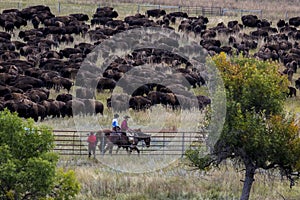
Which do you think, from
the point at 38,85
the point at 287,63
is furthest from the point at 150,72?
the point at 287,63

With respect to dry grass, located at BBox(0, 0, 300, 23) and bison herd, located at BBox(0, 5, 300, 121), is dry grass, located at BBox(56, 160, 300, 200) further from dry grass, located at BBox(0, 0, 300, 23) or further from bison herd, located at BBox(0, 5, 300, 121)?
dry grass, located at BBox(0, 0, 300, 23)

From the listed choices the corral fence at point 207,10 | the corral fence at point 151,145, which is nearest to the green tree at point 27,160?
the corral fence at point 151,145

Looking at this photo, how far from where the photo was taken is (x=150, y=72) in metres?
39.4

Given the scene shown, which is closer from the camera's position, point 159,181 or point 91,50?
point 159,181

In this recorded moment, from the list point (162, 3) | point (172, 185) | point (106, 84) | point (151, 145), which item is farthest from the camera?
point (162, 3)

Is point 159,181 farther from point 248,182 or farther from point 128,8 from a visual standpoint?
A: point 128,8

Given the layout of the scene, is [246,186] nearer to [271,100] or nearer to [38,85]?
[271,100]

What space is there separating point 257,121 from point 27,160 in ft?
23.8

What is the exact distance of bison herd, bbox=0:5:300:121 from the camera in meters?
32.7

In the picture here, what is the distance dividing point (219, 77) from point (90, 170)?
582 centimetres

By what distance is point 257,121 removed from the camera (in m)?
19.9

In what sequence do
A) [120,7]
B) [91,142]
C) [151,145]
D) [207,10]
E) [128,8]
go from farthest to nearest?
[120,7]
[207,10]
[128,8]
[151,145]
[91,142]

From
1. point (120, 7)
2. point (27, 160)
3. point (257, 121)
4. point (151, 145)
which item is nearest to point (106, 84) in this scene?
point (151, 145)

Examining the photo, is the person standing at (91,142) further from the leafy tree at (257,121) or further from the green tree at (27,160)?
the green tree at (27,160)
